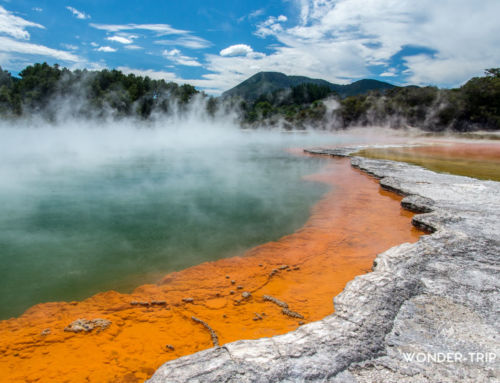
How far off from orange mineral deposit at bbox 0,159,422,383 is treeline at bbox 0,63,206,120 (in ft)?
99.6

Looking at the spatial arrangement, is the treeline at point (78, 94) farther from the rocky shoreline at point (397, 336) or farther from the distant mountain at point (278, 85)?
the distant mountain at point (278, 85)

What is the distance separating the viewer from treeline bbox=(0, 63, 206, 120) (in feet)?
96.1

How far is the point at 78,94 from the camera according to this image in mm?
32469

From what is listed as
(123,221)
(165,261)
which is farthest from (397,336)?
(123,221)

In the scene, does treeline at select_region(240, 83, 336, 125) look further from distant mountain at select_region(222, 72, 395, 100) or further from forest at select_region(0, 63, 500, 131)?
distant mountain at select_region(222, 72, 395, 100)

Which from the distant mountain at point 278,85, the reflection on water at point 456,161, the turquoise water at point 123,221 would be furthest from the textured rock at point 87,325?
the distant mountain at point 278,85

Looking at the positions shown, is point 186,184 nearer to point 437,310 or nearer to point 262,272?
point 262,272

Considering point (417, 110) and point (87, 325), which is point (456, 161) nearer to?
point (87, 325)

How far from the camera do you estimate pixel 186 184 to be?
26.6 feet

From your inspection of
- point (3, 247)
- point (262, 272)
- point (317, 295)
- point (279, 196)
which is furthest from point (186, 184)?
point (317, 295)

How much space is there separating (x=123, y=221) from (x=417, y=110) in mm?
30792

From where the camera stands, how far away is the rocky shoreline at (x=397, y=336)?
1.77m

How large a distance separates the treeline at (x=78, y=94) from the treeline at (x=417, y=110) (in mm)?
14576

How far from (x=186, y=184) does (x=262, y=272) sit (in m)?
4.98
